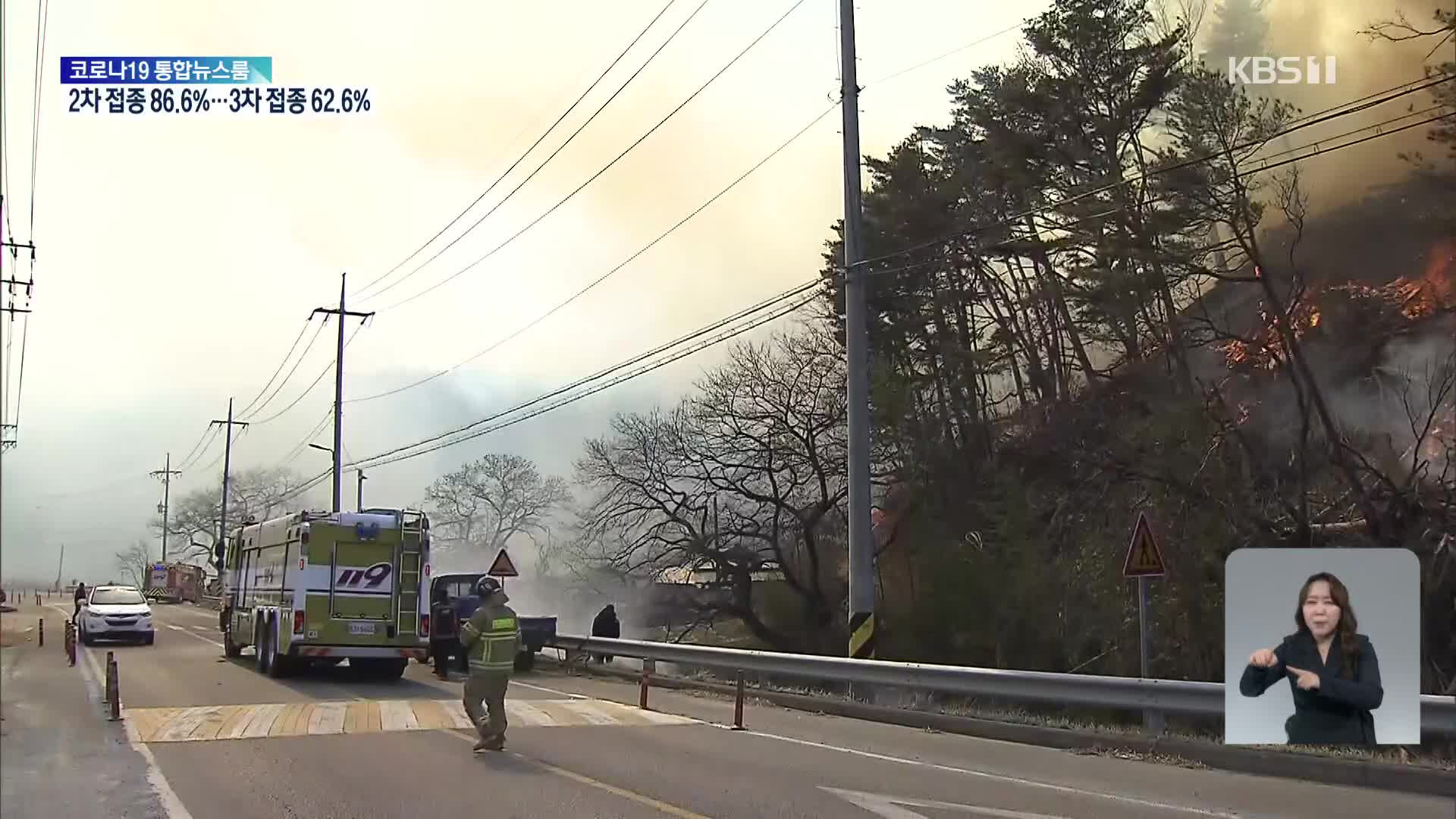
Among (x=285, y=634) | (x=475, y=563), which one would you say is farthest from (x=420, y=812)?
(x=475, y=563)

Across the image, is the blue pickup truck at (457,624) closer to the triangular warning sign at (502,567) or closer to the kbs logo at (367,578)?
the triangular warning sign at (502,567)

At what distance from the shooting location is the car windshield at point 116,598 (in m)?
29.7

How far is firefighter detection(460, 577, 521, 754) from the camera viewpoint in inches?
457

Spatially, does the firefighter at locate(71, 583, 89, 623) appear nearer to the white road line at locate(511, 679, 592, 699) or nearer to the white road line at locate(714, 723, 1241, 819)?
the white road line at locate(511, 679, 592, 699)

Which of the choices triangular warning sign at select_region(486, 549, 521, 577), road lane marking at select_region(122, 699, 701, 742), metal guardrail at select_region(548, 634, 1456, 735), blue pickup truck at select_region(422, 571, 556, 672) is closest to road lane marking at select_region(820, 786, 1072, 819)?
metal guardrail at select_region(548, 634, 1456, 735)

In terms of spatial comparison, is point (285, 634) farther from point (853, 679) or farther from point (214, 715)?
point (853, 679)

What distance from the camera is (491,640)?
12.0 m

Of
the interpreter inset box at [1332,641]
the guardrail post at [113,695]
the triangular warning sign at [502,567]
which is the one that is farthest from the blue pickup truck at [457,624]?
the interpreter inset box at [1332,641]

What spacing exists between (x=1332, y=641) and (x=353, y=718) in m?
12.5

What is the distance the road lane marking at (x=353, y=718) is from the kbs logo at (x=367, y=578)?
12.6ft

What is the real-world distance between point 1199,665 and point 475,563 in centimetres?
5040

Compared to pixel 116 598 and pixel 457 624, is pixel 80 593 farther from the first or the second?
pixel 116 598

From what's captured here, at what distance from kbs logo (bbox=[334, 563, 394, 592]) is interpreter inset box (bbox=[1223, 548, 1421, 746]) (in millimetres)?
18036

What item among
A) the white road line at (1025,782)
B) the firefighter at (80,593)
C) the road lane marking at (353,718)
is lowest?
the road lane marking at (353,718)
